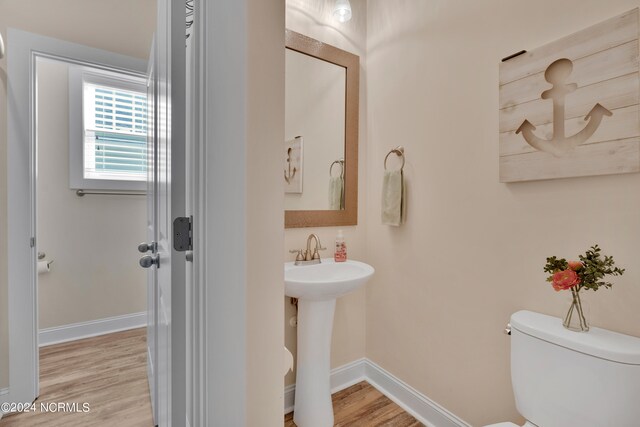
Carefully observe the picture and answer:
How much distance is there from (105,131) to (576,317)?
3.33 m

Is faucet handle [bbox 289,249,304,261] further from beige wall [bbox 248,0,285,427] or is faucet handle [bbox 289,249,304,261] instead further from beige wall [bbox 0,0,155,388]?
beige wall [bbox 0,0,155,388]

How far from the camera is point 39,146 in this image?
2367 millimetres

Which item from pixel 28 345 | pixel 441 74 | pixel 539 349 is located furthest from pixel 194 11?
pixel 28 345

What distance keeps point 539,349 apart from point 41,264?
10.0 feet

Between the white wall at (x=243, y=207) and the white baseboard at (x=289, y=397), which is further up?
the white wall at (x=243, y=207)

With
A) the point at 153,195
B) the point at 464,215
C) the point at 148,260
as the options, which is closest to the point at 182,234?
the point at 148,260

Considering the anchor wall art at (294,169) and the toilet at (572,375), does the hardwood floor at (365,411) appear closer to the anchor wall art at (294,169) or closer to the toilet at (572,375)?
the toilet at (572,375)

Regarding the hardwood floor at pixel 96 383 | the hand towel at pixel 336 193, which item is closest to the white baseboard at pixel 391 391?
the hardwood floor at pixel 96 383

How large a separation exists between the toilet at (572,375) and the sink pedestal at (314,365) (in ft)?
2.71

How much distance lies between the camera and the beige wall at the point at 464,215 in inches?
41.7

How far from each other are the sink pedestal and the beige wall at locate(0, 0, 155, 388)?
5.29ft

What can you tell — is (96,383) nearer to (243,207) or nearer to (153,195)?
(153,195)

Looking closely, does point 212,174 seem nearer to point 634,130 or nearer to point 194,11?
point 194,11

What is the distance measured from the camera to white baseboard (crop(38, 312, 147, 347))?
2404mm
